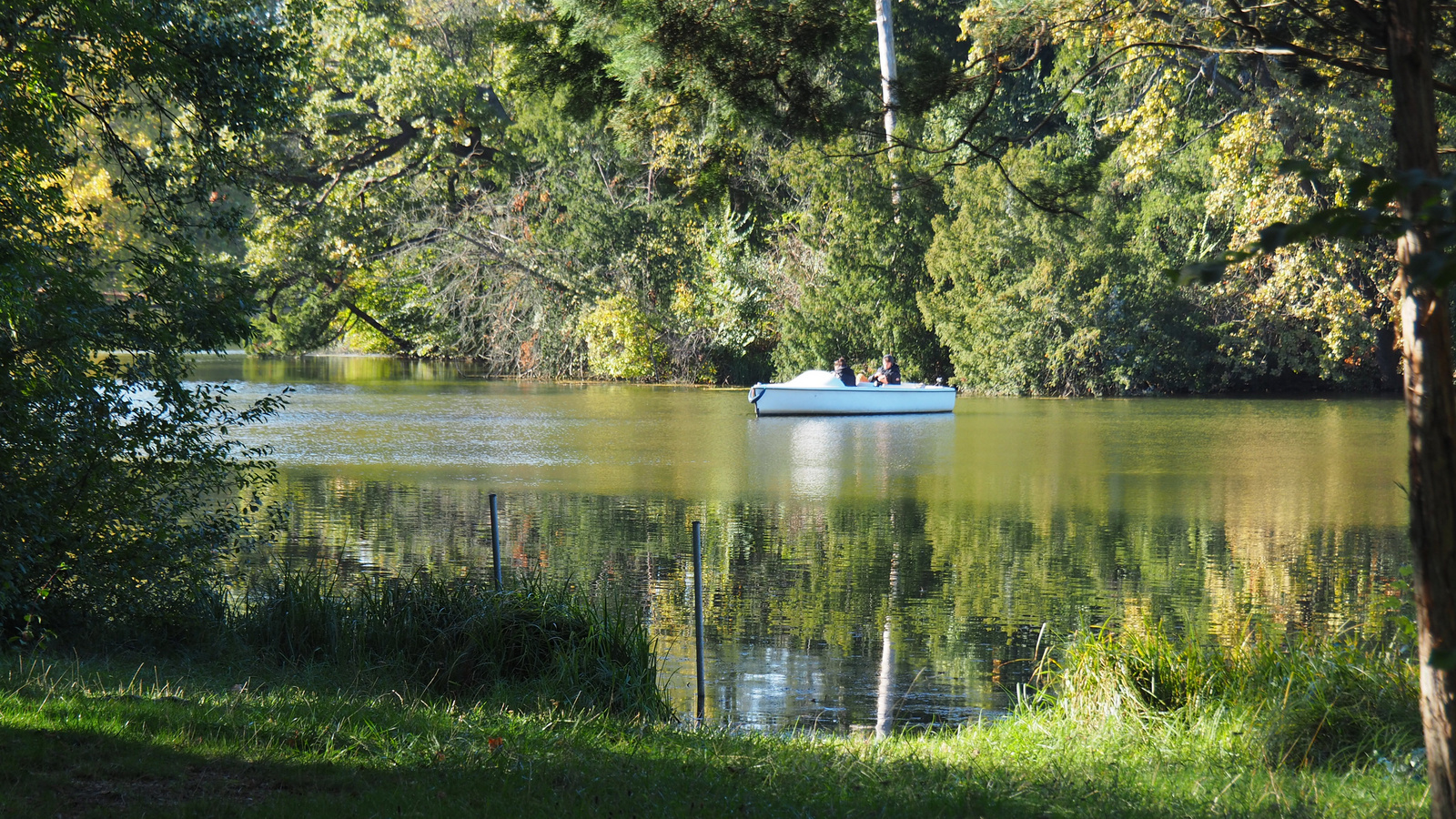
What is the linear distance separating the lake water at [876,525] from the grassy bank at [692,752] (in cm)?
129

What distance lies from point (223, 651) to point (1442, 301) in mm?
6756

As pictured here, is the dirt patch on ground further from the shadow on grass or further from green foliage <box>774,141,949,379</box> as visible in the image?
green foliage <box>774,141,949,379</box>

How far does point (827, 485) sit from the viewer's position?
17609 millimetres

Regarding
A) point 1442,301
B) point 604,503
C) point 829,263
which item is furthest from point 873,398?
point 1442,301

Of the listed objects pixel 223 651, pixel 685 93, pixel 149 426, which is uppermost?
pixel 685 93

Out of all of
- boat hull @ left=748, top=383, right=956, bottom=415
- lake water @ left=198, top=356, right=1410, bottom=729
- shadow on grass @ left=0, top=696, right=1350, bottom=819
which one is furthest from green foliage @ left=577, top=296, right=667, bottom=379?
shadow on grass @ left=0, top=696, right=1350, bottom=819

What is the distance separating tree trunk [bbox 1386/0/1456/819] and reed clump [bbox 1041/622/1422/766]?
6.65 ft

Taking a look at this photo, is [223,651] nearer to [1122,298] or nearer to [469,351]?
[1122,298]

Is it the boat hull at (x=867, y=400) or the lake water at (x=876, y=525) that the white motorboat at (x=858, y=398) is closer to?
the boat hull at (x=867, y=400)

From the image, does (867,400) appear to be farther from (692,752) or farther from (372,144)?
(692,752)

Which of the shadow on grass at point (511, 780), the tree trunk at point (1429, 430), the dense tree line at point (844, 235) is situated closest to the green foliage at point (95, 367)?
the shadow on grass at point (511, 780)

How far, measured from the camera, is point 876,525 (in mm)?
14227

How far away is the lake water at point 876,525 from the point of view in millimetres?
8992

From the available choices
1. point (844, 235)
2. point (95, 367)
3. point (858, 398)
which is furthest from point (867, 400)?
point (95, 367)
